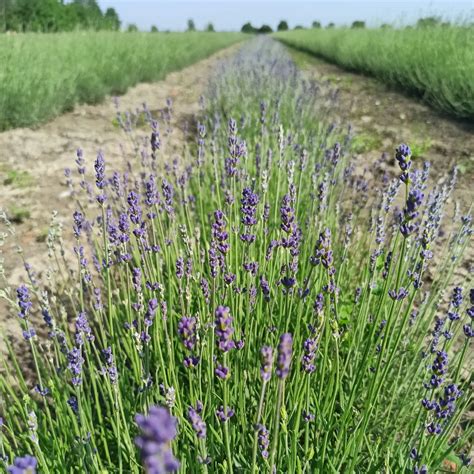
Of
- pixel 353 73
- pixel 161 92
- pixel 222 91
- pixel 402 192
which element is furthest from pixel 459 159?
pixel 353 73

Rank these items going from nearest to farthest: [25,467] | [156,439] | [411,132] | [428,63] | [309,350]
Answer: [156,439]
[25,467]
[309,350]
[411,132]
[428,63]

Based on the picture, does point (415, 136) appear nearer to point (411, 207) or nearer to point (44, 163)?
point (44, 163)

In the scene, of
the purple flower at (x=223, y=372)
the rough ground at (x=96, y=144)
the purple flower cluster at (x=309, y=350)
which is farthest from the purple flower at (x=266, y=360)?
the rough ground at (x=96, y=144)

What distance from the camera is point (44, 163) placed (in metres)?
4.64

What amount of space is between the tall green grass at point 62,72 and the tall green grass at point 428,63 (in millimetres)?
5143

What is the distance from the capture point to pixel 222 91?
6.30 meters

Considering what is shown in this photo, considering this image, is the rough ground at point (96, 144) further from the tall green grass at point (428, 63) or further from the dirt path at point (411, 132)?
the tall green grass at point (428, 63)

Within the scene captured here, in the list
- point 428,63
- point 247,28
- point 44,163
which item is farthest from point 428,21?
point 247,28

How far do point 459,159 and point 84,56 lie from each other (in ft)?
21.4

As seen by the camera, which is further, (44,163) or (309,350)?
(44,163)

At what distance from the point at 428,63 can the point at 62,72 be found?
234 inches

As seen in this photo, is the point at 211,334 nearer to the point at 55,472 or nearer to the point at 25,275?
the point at 55,472

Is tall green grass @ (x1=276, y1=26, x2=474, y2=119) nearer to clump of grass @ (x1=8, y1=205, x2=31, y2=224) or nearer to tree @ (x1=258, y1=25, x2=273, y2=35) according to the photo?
clump of grass @ (x1=8, y1=205, x2=31, y2=224)

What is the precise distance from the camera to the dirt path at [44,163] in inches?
130
